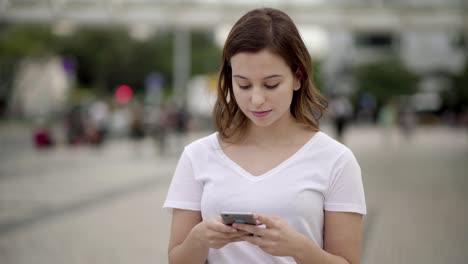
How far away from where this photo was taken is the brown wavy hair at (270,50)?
2.24 m

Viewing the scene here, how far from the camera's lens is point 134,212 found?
32.8 feet

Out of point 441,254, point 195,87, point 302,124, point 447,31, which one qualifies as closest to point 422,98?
point 195,87

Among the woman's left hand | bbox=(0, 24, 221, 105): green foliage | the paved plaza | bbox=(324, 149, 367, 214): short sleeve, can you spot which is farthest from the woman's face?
bbox=(0, 24, 221, 105): green foliage

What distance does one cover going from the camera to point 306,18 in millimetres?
27766

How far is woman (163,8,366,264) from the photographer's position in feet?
7.30

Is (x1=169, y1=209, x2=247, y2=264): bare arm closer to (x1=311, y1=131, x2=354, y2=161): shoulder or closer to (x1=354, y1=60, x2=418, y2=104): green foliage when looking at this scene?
(x1=311, y1=131, x2=354, y2=161): shoulder

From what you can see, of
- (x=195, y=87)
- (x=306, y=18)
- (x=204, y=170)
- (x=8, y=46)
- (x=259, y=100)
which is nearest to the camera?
(x=259, y=100)

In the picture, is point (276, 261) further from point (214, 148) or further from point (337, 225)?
point (214, 148)

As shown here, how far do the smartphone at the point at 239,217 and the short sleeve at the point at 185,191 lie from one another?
30cm

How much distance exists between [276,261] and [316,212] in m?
0.20

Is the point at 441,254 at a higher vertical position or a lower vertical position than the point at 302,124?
lower

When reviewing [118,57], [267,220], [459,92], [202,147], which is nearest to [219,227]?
[267,220]

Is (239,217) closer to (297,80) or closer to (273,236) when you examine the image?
(273,236)

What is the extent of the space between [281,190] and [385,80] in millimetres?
61450
